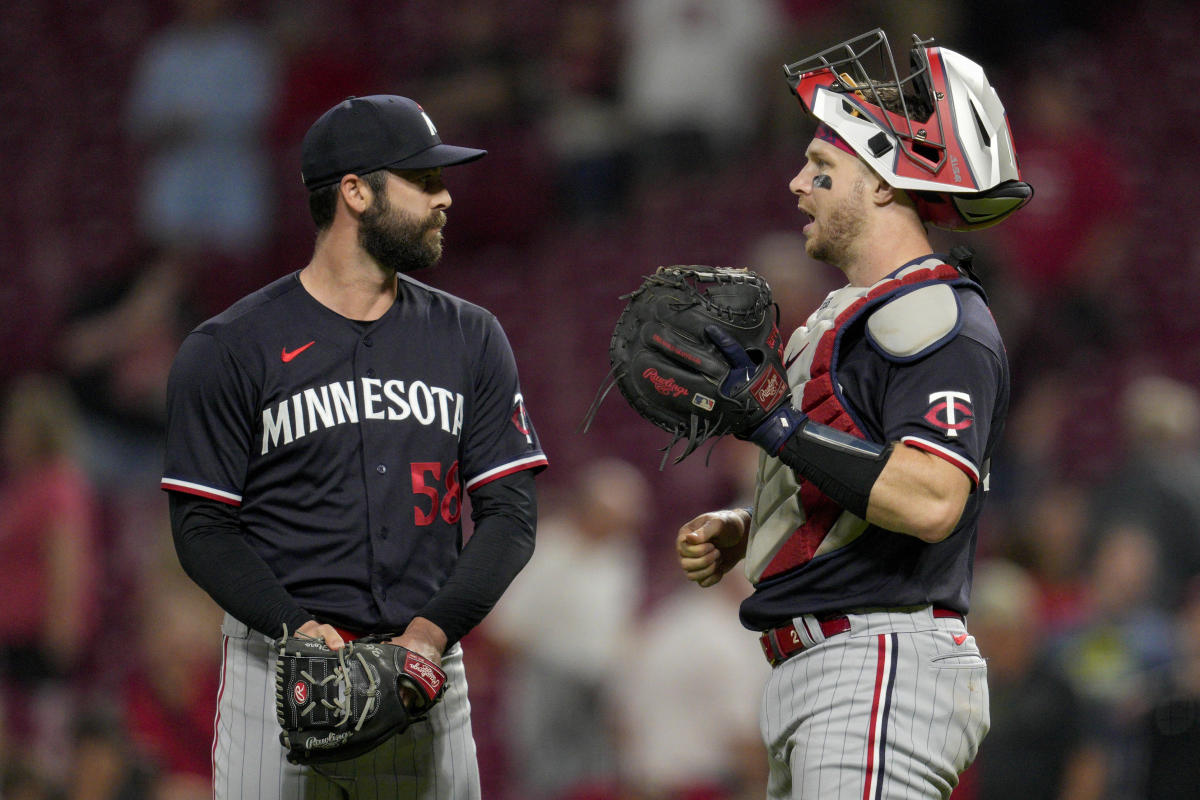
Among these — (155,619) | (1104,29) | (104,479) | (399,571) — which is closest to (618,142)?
(1104,29)

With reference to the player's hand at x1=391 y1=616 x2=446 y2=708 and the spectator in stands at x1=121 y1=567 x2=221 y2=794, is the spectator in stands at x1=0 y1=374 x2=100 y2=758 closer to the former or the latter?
the spectator in stands at x1=121 y1=567 x2=221 y2=794

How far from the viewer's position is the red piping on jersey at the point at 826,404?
338 cm

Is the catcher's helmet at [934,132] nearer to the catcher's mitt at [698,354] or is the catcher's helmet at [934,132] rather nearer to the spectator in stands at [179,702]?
the catcher's mitt at [698,354]

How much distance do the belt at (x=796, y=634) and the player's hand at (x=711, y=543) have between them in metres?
0.25

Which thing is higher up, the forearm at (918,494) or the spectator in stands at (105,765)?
the forearm at (918,494)

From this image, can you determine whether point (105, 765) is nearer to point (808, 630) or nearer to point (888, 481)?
point (808, 630)

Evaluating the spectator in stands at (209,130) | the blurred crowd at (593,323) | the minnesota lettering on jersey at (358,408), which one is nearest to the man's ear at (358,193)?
the minnesota lettering on jersey at (358,408)

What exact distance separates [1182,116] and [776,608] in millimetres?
6447

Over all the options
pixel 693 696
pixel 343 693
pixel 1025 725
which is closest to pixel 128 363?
pixel 693 696

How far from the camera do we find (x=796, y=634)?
11.3ft

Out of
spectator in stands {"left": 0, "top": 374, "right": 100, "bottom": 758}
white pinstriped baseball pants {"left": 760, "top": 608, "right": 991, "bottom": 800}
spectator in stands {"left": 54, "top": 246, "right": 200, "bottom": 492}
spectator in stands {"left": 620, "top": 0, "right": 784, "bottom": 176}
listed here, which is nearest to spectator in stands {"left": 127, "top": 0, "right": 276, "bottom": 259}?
spectator in stands {"left": 54, "top": 246, "right": 200, "bottom": 492}

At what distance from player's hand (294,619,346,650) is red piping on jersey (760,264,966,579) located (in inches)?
37.2

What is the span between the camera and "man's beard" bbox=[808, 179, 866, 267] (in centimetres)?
352

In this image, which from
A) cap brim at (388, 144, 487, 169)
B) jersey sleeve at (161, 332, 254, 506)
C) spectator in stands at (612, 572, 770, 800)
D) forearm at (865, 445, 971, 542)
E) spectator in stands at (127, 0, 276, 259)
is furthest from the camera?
spectator in stands at (127, 0, 276, 259)
